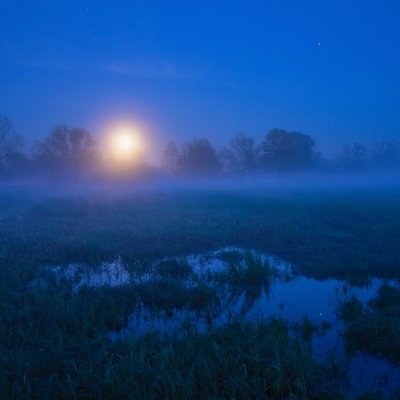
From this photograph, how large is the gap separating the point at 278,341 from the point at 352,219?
2045cm

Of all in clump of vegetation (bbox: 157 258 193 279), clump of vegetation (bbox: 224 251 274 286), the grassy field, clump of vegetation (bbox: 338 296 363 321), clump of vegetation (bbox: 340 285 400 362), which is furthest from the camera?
clump of vegetation (bbox: 157 258 193 279)

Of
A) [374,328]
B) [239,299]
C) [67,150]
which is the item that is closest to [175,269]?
[239,299]

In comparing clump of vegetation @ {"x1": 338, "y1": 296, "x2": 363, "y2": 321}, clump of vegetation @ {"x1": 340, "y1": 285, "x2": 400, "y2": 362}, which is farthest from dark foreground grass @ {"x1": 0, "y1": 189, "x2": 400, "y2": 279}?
clump of vegetation @ {"x1": 340, "y1": 285, "x2": 400, "y2": 362}

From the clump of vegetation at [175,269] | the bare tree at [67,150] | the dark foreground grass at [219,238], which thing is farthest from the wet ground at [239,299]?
the bare tree at [67,150]

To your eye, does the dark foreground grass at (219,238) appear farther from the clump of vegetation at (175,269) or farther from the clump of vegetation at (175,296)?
the clump of vegetation at (175,296)

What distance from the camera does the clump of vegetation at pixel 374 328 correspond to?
20.5 feet

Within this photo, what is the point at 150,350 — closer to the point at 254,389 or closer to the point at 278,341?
the point at 254,389

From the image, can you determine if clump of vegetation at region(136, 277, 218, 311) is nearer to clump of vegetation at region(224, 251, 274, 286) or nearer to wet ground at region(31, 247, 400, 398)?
wet ground at region(31, 247, 400, 398)

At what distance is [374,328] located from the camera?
664 centimetres

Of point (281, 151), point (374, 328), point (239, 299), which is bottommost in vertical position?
point (239, 299)

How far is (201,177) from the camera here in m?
75.5

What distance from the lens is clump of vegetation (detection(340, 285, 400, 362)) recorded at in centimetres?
625

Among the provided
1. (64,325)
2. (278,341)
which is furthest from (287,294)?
(64,325)

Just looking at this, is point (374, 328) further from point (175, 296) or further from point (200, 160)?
point (200, 160)
